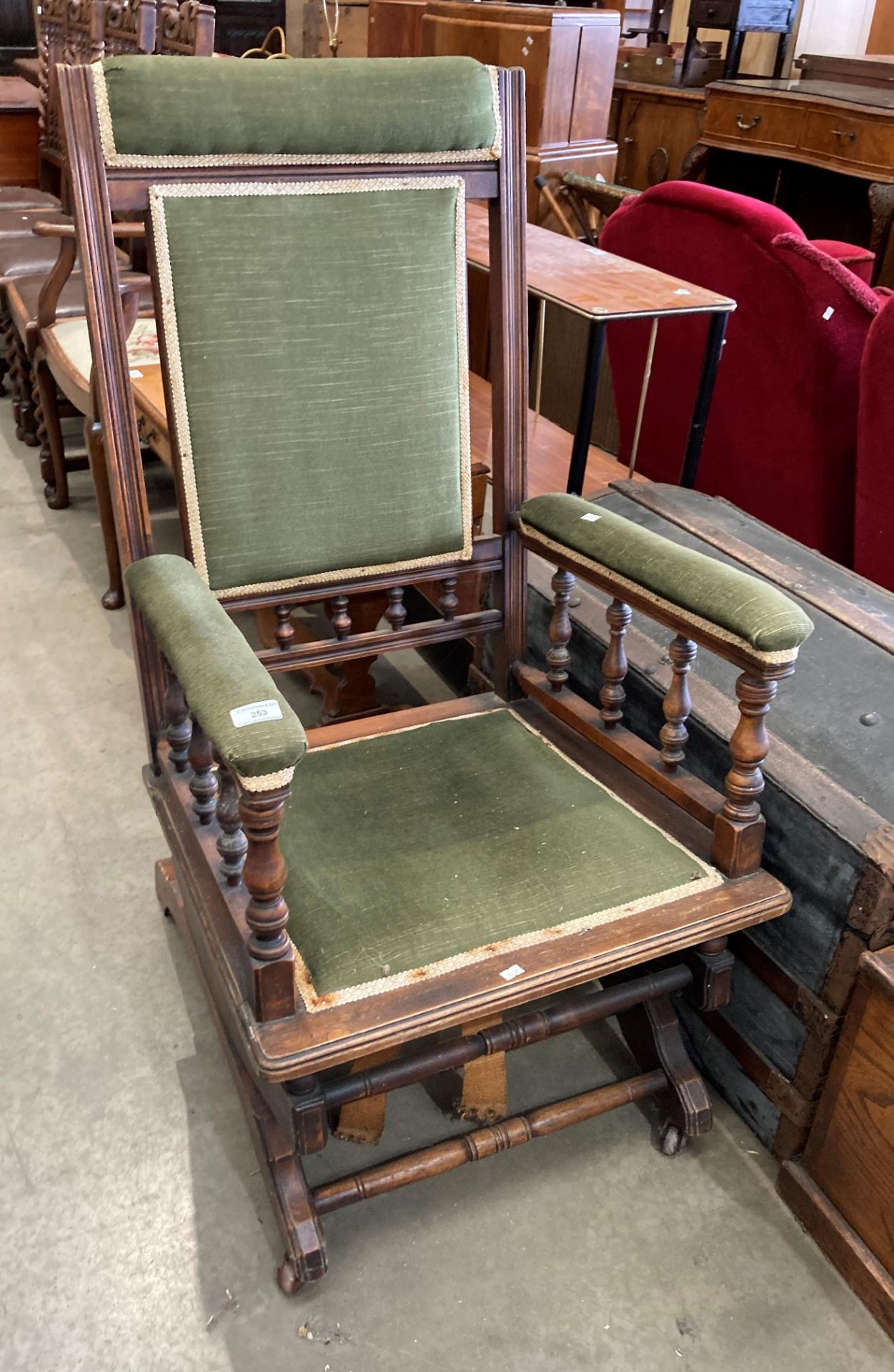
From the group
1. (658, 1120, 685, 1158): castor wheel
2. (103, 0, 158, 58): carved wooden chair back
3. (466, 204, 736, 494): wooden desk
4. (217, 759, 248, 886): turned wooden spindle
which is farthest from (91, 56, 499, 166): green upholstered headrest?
(103, 0, 158, 58): carved wooden chair back

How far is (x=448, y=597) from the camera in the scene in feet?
4.73

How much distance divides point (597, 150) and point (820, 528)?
2.05 m

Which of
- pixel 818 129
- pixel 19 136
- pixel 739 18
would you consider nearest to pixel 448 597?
pixel 818 129

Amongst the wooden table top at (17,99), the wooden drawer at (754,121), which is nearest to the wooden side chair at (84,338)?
the wooden table top at (17,99)

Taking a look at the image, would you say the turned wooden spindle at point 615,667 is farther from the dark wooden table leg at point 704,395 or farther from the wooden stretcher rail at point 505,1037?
the dark wooden table leg at point 704,395

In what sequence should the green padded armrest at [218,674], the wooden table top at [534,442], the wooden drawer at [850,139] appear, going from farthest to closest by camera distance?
the wooden drawer at [850,139] → the wooden table top at [534,442] → the green padded armrest at [218,674]

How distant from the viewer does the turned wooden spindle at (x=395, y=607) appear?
1413 millimetres

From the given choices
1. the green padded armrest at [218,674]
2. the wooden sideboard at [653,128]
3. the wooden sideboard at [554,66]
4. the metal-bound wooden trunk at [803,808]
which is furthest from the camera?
the wooden sideboard at [653,128]

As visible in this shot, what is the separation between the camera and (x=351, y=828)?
1.22 meters

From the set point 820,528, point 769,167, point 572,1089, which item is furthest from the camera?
point 769,167

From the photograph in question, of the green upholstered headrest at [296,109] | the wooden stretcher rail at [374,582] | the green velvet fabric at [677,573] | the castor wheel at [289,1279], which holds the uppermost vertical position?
the green upholstered headrest at [296,109]

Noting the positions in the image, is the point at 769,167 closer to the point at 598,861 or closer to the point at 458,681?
the point at 458,681

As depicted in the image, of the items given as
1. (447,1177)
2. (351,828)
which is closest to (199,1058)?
(447,1177)

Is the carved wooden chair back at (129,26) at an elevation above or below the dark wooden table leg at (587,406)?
above
